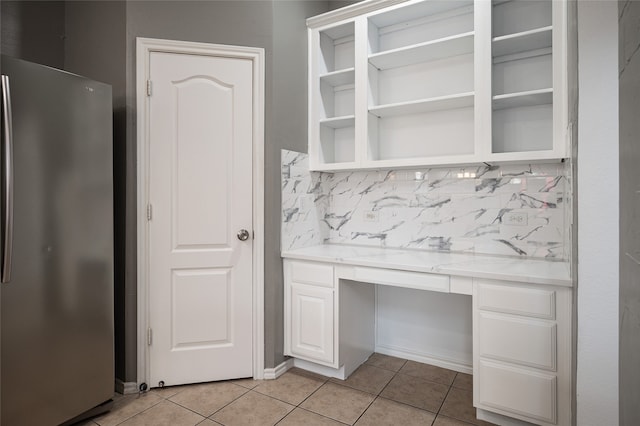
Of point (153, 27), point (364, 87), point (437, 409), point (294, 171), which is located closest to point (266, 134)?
point (294, 171)

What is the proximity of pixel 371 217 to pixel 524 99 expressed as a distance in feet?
4.37

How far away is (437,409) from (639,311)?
5.94ft

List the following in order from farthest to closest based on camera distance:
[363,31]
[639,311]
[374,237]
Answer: [374,237], [363,31], [639,311]

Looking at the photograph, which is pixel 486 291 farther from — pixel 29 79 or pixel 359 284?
pixel 29 79

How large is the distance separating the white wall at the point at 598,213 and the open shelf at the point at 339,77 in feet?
5.79

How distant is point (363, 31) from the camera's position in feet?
8.46

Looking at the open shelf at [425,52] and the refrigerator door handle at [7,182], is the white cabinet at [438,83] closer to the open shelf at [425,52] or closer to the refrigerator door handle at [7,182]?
the open shelf at [425,52]

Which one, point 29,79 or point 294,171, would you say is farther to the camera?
point 294,171

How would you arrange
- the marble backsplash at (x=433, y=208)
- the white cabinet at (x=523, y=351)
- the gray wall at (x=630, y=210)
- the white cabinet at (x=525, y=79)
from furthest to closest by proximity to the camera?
the marble backsplash at (x=433, y=208), the white cabinet at (x=525, y=79), the white cabinet at (x=523, y=351), the gray wall at (x=630, y=210)

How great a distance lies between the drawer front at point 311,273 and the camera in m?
2.41

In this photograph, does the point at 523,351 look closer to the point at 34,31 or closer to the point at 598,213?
the point at 598,213

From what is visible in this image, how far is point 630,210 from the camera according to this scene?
0.70 meters

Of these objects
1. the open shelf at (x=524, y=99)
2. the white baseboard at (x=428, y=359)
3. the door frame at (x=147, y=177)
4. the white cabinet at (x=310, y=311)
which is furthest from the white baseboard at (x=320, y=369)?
the open shelf at (x=524, y=99)

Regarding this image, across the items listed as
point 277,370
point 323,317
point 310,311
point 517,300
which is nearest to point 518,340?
point 517,300
